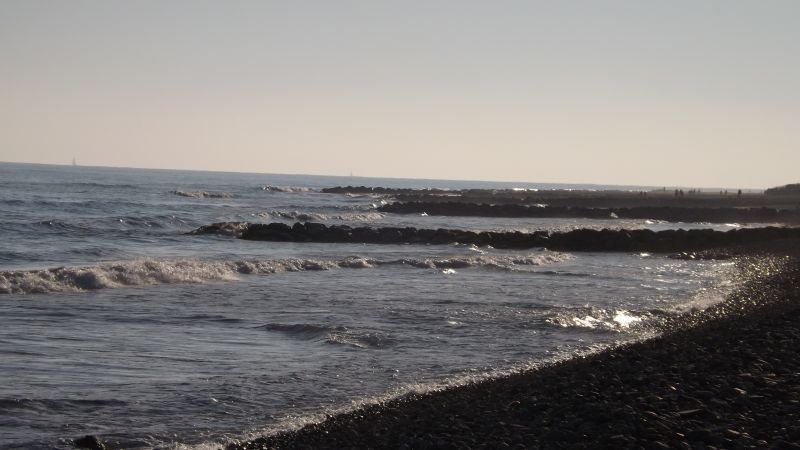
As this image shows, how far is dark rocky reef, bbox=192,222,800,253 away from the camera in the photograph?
127 ft

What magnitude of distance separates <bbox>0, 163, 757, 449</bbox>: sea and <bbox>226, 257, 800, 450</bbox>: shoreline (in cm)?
93

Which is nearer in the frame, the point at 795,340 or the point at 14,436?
the point at 14,436

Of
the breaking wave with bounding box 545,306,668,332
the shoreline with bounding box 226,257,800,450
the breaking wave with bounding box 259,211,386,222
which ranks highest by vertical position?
the shoreline with bounding box 226,257,800,450

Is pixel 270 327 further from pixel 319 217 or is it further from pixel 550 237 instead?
pixel 319 217

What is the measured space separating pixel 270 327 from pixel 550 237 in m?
25.8

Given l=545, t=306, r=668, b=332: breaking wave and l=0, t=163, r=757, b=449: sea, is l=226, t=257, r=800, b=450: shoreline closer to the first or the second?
l=0, t=163, r=757, b=449: sea

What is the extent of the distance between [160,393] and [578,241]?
30336 millimetres

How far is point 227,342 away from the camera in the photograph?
14336mm

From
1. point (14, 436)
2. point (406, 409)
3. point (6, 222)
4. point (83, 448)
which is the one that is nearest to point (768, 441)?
point (406, 409)

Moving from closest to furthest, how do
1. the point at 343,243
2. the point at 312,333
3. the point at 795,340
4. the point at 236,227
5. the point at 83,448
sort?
the point at 83,448
the point at 795,340
the point at 312,333
the point at 343,243
the point at 236,227

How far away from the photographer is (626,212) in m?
68.9

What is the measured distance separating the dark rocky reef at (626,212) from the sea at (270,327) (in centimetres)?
3176

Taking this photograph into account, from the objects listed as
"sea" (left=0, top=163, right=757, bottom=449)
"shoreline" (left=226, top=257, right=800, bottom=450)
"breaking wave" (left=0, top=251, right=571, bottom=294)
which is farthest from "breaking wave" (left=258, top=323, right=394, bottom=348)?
"breaking wave" (left=0, top=251, right=571, bottom=294)

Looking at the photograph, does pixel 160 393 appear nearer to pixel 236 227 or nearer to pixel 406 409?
pixel 406 409
